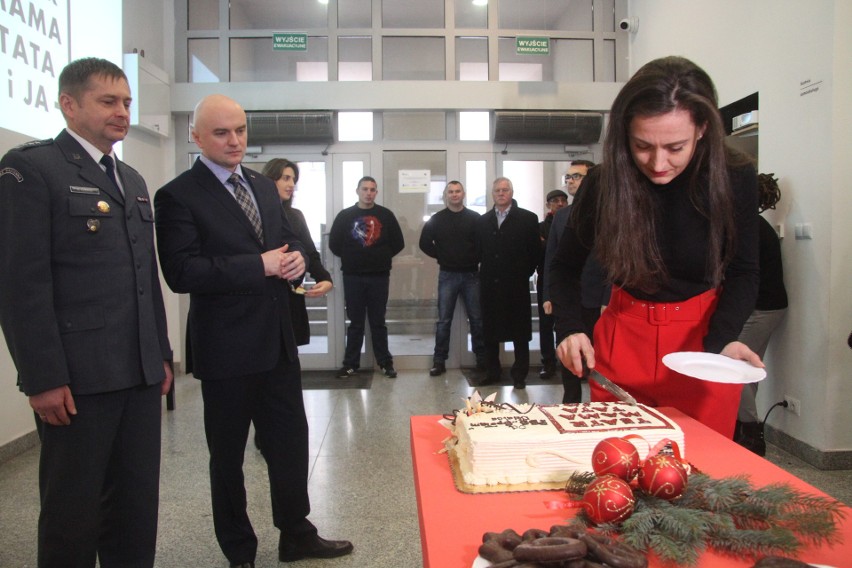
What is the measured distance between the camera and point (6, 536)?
2.34m

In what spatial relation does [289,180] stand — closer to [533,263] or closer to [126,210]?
[126,210]

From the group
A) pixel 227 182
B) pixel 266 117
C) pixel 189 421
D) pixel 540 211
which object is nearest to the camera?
pixel 227 182

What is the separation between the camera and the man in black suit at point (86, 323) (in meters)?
1.42

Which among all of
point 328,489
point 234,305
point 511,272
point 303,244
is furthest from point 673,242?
point 511,272

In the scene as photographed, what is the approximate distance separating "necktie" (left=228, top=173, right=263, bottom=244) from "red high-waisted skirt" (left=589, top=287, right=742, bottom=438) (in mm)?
1162

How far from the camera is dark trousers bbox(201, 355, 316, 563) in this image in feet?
6.31

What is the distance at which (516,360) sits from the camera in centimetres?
496

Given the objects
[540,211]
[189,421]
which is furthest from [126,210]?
[540,211]

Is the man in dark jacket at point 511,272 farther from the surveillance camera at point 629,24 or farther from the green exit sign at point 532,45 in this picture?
the surveillance camera at point 629,24

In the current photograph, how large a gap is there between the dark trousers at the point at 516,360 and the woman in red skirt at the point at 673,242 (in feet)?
11.4

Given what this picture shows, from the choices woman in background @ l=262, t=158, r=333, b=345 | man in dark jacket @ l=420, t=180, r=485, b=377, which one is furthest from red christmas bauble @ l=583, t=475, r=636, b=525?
man in dark jacket @ l=420, t=180, r=485, b=377

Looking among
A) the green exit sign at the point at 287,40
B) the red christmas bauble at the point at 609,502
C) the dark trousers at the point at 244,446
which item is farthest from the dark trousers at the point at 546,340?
the red christmas bauble at the point at 609,502

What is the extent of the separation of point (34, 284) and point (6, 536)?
5.05ft

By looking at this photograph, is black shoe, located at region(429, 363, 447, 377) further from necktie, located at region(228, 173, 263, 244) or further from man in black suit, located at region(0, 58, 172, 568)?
man in black suit, located at region(0, 58, 172, 568)
